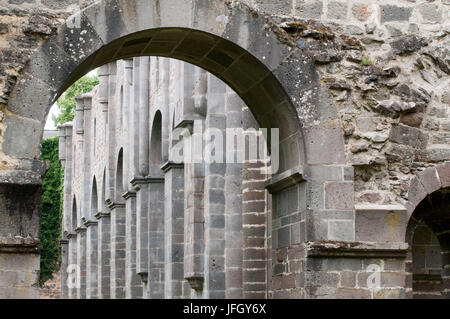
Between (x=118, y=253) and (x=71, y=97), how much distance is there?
22322mm

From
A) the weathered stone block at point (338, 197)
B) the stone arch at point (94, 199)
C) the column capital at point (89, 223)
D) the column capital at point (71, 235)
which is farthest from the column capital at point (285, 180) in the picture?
the column capital at point (71, 235)

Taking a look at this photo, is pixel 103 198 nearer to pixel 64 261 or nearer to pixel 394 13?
pixel 64 261

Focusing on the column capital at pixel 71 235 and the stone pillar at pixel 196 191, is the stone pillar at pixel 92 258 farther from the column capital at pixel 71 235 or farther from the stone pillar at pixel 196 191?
the stone pillar at pixel 196 191

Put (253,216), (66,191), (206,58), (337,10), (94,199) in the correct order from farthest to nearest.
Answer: (66,191)
(94,199)
(253,216)
(206,58)
(337,10)

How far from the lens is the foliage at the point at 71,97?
4481 centimetres

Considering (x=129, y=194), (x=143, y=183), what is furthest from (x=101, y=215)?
(x=143, y=183)

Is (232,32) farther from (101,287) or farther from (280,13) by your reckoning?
(101,287)

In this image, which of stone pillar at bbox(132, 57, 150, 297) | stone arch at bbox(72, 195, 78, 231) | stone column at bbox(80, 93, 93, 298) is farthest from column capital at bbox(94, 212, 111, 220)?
stone arch at bbox(72, 195, 78, 231)

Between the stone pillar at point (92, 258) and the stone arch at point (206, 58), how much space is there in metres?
19.4

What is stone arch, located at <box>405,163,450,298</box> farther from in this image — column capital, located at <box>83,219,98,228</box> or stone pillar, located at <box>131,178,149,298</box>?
column capital, located at <box>83,219,98,228</box>

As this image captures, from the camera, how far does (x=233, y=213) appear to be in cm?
1355

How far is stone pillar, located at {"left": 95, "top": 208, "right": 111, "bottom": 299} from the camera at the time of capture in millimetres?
26750

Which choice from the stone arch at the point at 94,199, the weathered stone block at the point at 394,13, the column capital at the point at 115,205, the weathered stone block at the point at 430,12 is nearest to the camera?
the weathered stone block at the point at 394,13

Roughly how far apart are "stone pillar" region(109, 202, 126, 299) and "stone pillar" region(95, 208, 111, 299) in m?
2.04
